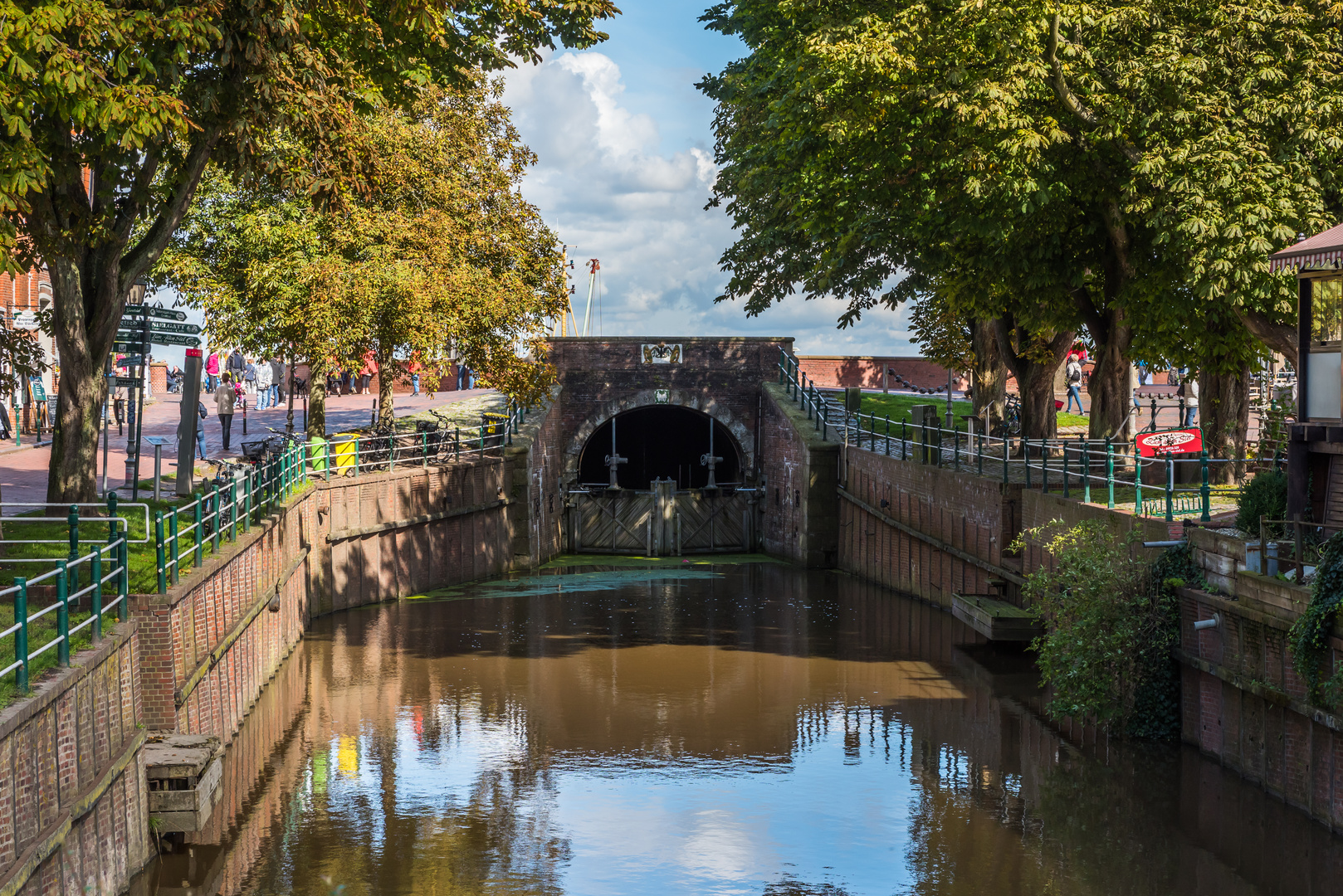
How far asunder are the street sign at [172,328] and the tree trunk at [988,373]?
66.0 feet

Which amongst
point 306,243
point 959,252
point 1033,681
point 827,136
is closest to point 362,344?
point 306,243

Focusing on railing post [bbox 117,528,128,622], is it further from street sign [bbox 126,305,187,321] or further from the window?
the window

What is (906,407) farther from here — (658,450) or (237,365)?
(237,365)

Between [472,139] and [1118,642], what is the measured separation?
751 inches

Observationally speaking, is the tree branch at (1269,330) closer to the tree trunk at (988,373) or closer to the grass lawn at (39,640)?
the tree trunk at (988,373)

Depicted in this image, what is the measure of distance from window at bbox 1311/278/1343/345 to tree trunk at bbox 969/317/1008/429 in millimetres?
18376

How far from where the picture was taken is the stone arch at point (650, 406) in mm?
38156

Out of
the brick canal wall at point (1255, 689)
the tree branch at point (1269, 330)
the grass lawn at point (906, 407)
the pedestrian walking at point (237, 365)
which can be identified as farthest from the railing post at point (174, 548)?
the pedestrian walking at point (237, 365)

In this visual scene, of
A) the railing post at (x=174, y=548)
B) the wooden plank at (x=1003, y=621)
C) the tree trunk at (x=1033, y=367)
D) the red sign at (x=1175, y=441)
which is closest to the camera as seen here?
the railing post at (x=174, y=548)

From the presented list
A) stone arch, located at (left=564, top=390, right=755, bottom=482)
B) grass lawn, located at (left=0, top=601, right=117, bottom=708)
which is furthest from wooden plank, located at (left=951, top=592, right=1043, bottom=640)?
stone arch, located at (left=564, top=390, right=755, bottom=482)

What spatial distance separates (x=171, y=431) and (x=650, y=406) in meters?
12.9

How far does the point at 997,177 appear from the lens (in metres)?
21.0

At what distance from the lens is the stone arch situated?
38156mm

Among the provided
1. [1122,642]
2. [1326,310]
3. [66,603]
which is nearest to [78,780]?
[66,603]
